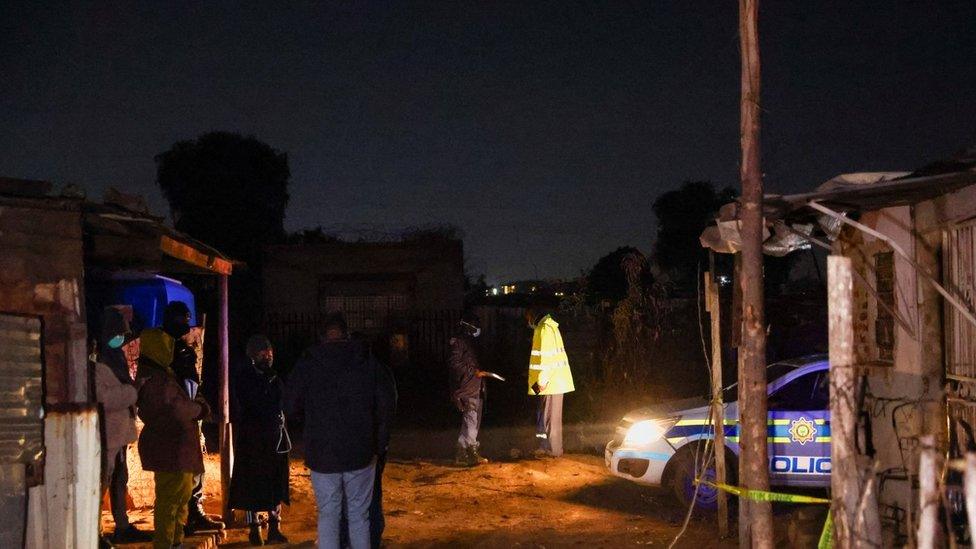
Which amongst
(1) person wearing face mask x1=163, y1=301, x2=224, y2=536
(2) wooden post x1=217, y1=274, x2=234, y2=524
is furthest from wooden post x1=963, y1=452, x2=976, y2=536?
(2) wooden post x1=217, y1=274, x2=234, y2=524

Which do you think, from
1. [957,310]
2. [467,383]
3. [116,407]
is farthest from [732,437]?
[116,407]

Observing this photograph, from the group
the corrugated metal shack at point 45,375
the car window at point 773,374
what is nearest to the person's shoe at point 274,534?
the corrugated metal shack at point 45,375

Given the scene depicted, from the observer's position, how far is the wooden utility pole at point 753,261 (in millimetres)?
5328

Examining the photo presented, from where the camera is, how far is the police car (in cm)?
844

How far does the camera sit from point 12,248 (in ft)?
17.5

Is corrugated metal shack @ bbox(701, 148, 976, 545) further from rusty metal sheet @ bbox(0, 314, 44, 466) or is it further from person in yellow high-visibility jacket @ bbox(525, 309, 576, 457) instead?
rusty metal sheet @ bbox(0, 314, 44, 466)

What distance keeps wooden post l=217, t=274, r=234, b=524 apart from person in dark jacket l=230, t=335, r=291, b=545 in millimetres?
499

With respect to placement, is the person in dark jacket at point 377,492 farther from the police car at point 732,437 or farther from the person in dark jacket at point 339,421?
the police car at point 732,437

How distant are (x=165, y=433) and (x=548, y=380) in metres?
6.28

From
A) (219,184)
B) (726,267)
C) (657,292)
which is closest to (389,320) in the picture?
(657,292)

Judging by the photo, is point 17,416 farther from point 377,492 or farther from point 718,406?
point 718,406

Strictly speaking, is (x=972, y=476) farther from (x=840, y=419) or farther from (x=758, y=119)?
(x=758, y=119)

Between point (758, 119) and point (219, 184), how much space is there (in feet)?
71.6

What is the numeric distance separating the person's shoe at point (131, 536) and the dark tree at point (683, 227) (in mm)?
21030
